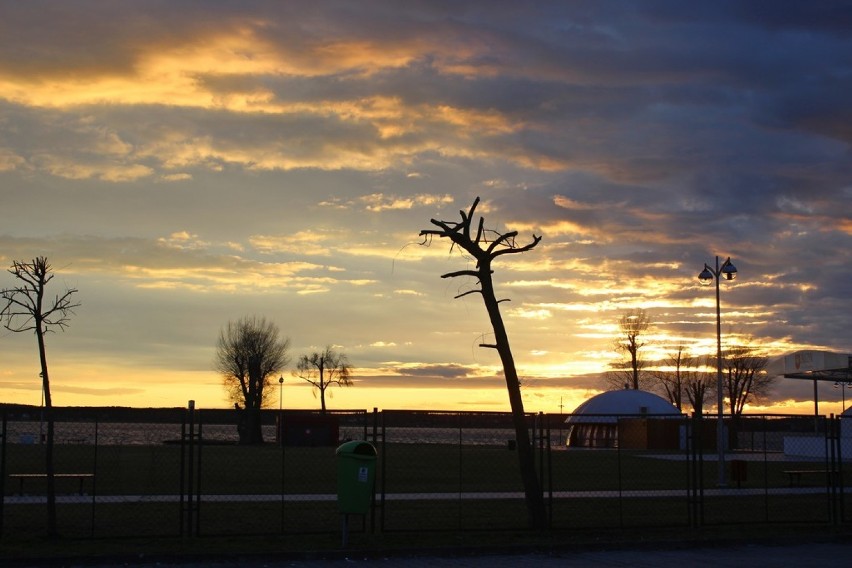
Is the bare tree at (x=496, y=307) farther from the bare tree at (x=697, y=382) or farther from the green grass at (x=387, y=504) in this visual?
the bare tree at (x=697, y=382)

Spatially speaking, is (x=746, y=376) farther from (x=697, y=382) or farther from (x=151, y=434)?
(x=151, y=434)

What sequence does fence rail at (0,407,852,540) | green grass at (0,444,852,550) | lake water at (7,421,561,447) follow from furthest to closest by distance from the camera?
1. lake water at (7,421,561,447)
2. green grass at (0,444,852,550)
3. fence rail at (0,407,852,540)

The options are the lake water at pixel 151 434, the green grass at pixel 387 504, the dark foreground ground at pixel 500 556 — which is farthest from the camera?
the lake water at pixel 151 434

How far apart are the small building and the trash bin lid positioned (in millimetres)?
65408

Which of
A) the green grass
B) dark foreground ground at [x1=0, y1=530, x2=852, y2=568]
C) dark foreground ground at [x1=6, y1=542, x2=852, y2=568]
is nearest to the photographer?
dark foreground ground at [x1=0, y1=530, x2=852, y2=568]

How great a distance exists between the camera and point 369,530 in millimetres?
18750

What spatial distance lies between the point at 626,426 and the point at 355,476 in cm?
7252

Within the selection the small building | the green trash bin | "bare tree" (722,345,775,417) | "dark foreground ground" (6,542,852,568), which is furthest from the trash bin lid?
"bare tree" (722,345,775,417)

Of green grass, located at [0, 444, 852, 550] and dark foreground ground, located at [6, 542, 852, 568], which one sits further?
green grass, located at [0, 444, 852, 550]

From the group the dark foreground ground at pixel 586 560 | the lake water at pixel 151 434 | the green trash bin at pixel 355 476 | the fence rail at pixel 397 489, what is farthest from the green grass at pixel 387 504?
the dark foreground ground at pixel 586 560

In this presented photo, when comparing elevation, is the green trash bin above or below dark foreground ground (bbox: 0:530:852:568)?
above

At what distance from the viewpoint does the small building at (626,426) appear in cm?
8169

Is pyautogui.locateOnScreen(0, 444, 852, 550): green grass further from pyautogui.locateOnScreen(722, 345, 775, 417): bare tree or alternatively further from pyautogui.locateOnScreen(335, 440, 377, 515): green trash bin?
pyautogui.locateOnScreen(722, 345, 775, 417): bare tree

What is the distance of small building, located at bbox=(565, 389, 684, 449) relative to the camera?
8169 cm
